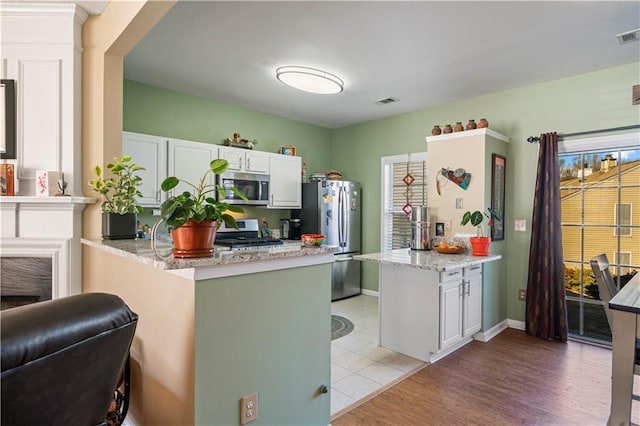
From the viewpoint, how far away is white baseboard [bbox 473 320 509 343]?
3.54 meters

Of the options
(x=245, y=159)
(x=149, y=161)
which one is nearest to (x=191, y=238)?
(x=149, y=161)

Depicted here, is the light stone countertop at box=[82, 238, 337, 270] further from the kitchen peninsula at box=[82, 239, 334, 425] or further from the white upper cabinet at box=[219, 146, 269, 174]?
the white upper cabinet at box=[219, 146, 269, 174]

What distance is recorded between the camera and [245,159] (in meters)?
4.44

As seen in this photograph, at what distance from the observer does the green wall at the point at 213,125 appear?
3838 mm

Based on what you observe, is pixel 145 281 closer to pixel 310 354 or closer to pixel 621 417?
pixel 310 354

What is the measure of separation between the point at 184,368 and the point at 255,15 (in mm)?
2346

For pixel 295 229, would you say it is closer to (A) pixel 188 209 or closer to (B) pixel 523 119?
(B) pixel 523 119

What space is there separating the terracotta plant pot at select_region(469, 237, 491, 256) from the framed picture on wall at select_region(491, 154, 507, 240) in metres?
0.37

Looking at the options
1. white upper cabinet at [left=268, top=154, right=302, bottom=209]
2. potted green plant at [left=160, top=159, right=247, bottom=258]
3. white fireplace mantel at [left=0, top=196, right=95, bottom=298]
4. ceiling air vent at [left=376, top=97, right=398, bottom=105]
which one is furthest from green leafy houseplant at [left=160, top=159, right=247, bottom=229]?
ceiling air vent at [left=376, top=97, right=398, bottom=105]

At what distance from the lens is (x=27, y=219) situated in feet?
7.87

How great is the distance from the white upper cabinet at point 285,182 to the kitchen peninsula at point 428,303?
2.00 meters

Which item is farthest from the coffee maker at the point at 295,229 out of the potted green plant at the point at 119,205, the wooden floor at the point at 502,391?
the potted green plant at the point at 119,205

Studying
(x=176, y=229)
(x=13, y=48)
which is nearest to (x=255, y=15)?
(x=13, y=48)

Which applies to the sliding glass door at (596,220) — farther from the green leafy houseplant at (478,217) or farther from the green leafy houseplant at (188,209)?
the green leafy houseplant at (188,209)
